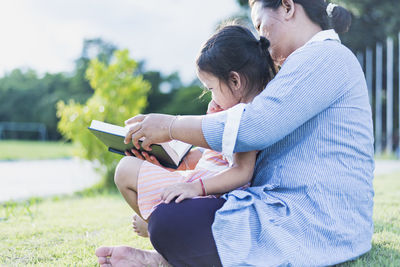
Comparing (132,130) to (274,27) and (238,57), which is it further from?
(274,27)

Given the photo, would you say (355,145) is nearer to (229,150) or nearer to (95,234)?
(229,150)

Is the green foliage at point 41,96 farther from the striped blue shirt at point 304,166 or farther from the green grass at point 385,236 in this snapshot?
the striped blue shirt at point 304,166

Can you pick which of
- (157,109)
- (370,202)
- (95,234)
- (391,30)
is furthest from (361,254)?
(157,109)

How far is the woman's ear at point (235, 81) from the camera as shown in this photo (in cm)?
160

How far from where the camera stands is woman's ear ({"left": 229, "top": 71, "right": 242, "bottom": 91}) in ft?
5.25

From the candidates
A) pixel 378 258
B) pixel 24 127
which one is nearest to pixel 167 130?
pixel 378 258

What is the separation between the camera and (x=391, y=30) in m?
15.2

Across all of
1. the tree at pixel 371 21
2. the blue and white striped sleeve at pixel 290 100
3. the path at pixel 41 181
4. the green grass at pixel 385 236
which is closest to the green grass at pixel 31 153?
the path at pixel 41 181

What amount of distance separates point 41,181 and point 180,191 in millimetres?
5172

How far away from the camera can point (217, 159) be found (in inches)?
65.8

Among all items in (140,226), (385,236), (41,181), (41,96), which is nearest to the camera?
(140,226)

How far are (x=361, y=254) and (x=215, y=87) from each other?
0.84 m

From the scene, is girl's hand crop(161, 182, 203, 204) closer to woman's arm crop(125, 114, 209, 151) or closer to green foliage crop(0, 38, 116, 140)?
woman's arm crop(125, 114, 209, 151)

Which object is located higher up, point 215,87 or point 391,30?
point 215,87
